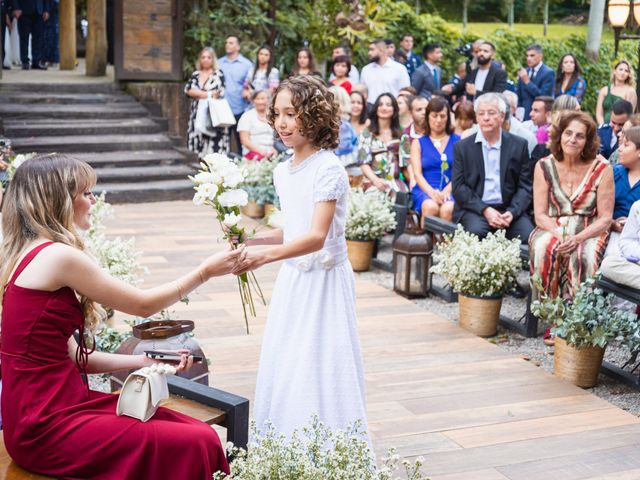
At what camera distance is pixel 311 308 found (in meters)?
3.79

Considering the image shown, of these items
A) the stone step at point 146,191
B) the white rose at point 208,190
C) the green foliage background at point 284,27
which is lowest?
the stone step at point 146,191

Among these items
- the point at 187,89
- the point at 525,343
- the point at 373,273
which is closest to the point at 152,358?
the point at 525,343

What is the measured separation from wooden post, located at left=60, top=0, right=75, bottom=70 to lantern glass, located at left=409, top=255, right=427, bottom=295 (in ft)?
35.9

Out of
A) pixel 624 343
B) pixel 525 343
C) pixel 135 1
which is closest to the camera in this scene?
pixel 624 343

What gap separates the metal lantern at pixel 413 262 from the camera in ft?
23.9

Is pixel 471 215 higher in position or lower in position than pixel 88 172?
lower

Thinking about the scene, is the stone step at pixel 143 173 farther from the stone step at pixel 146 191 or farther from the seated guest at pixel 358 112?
the seated guest at pixel 358 112

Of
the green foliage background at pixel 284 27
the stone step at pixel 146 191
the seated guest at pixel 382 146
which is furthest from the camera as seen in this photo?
the green foliage background at pixel 284 27

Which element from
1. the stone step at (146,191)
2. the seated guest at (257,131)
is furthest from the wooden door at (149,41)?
the seated guest at (257,131)

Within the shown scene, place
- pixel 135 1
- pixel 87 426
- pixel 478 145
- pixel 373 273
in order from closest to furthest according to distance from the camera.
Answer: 1. pixel 87 426
2. pixel 478 145
3. pixel 373 273
4. pixel 135 1

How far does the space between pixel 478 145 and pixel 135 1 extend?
7.89m

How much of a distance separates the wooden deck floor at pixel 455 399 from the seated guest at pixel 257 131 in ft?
11.8

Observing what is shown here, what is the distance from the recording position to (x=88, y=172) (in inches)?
117

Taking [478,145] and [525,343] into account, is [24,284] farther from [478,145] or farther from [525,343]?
[478,145]
